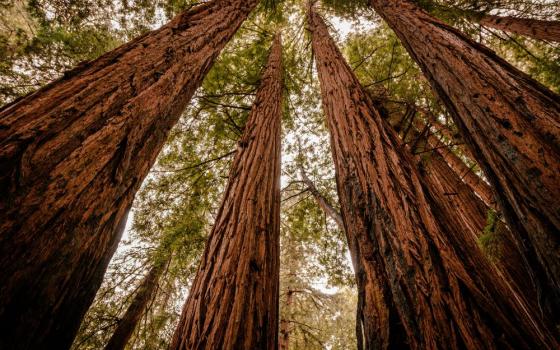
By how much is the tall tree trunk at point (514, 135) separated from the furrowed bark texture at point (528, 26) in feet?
12.6

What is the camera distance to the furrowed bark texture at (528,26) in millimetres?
4532

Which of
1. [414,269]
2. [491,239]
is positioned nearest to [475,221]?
[491,239]

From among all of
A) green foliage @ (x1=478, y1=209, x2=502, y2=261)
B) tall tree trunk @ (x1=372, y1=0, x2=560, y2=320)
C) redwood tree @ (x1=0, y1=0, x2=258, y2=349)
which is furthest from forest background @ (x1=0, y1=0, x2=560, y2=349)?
redwood tree @ (x1=0, y1=0, x2=258, y2=349)

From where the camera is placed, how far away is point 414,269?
3.74 feet

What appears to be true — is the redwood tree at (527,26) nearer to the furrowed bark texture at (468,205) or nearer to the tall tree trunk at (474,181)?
the tall tree trunk at (474,181)

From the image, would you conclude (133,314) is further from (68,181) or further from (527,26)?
(527,26)

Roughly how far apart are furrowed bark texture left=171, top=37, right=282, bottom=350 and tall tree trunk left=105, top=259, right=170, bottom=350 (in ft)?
10.7

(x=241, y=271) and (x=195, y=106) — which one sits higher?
(x=195, y=106)

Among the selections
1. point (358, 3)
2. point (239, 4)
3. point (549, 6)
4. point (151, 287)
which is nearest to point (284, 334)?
point (151, 287)

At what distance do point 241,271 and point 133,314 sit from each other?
17.0 feet

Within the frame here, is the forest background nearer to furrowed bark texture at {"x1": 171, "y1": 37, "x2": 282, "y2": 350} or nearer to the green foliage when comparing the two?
the green foliage

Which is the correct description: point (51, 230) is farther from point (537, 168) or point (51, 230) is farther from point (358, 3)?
point (358, 3)

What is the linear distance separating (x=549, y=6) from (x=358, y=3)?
3504 mm

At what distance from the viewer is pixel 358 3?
5.82 m
